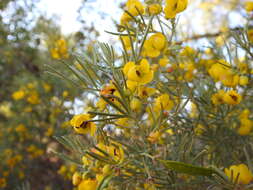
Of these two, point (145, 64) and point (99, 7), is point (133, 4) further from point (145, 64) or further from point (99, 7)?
point (99, 7)

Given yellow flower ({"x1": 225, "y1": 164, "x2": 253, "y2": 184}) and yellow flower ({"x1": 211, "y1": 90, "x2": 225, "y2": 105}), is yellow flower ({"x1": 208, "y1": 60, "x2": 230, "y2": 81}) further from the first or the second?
yellow flower ({"x1": 225, "y1": 164, "x2": 253, "y2": 184})

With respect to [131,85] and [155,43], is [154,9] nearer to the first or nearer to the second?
[155,43]

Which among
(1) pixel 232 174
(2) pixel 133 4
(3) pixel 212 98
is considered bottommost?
(1) pixel 232 174

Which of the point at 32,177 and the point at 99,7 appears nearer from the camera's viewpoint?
the point at 99,7

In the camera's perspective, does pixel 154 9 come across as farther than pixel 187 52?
No

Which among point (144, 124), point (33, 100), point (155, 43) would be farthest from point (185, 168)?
point (33, 100)

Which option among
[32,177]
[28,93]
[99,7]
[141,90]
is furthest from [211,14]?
[141,90]
